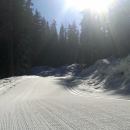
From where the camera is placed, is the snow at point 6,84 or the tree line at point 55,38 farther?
the tree line at point 55,38

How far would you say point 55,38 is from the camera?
7256 cm

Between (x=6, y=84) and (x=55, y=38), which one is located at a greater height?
(x=55, y=38)

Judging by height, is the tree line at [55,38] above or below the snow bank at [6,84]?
above

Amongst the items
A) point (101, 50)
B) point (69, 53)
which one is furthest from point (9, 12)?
point (69, 53)

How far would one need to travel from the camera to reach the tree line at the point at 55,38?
23.4 meters

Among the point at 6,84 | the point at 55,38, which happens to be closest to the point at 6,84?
the point at 6,84

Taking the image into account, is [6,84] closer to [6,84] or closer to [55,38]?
[6,84]

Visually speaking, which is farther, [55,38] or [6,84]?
[55,38]

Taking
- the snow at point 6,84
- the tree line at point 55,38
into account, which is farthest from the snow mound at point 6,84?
the tree line at point 55,38

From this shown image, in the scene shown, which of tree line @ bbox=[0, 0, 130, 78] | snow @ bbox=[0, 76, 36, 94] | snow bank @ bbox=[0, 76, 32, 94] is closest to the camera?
snow @ bbox=[0, 76, 36, 94]

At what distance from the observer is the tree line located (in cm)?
2339

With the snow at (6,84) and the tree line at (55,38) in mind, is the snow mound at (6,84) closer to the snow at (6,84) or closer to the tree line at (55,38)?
the snow at (6,84)

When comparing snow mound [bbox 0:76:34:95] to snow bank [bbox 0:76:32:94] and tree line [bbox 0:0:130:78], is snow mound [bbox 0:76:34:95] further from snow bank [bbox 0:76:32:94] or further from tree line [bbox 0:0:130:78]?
tree line [bbox 0:0:130:78]

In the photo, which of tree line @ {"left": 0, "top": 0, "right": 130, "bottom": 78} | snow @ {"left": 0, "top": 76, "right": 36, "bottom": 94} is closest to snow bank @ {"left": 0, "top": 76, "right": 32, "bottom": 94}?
snow @ {"left": 0, "top": 76, "right": 36, "bottom": 94}
